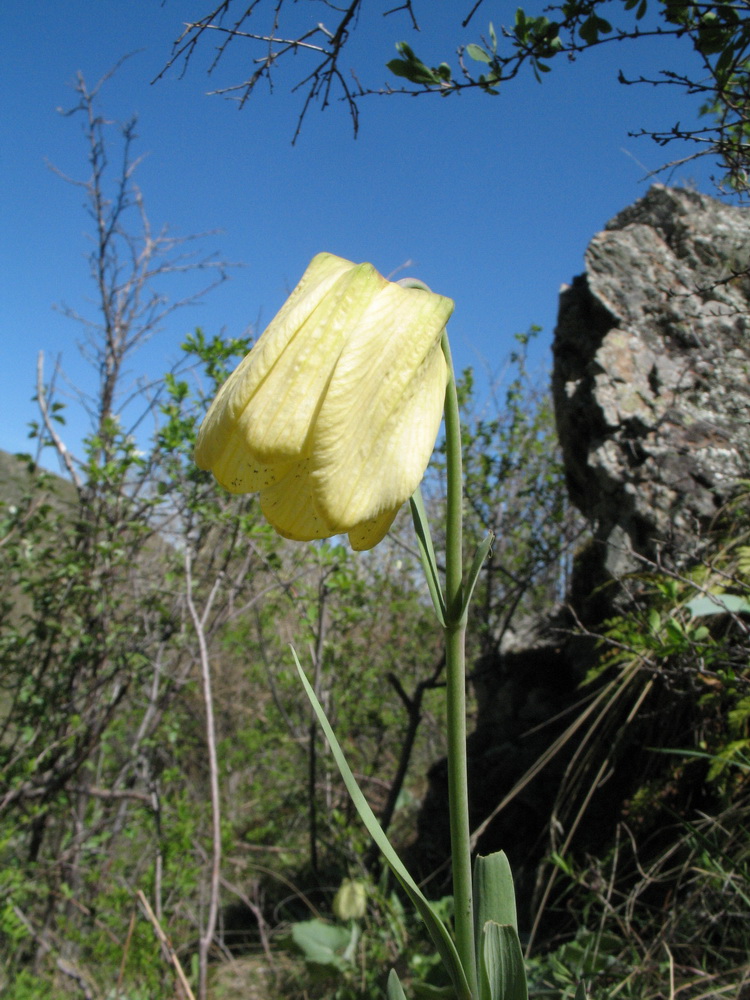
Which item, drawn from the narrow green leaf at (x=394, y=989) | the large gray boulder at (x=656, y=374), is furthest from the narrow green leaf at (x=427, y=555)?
the large gray boulder at (x=656, y=374)

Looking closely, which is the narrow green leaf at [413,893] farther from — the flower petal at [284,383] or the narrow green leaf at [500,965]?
the flower petal at [284,383]

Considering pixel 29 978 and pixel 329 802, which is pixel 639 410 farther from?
pixel 29 978

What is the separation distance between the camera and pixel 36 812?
2.76m

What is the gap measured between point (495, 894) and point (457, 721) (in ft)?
0.81

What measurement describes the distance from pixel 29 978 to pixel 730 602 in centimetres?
273

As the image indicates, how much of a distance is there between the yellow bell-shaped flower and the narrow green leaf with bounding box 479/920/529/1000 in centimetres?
46

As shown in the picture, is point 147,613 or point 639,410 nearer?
point 639,410

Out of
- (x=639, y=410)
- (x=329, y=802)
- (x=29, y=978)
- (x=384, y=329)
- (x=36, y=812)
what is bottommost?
(x=29, y=978)

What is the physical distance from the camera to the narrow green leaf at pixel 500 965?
2.29ft

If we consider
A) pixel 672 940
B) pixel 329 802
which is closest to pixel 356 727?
pixel 329 802

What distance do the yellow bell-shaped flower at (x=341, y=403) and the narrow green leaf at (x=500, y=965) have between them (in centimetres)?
46

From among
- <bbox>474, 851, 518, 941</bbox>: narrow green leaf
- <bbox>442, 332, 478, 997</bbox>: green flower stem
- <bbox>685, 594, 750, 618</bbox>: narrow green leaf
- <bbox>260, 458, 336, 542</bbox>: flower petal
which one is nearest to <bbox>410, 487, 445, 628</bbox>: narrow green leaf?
<bbox>442, 332, 478, 997</bbox>: green flower stem

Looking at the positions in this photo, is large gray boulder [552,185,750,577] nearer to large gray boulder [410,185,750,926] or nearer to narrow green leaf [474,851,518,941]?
large gray boulder [410,185,750,926]

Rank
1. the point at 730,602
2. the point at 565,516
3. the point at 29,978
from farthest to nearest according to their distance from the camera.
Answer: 1. the point at 565,516
2. the point at 29,978
3. the point at 730,602
